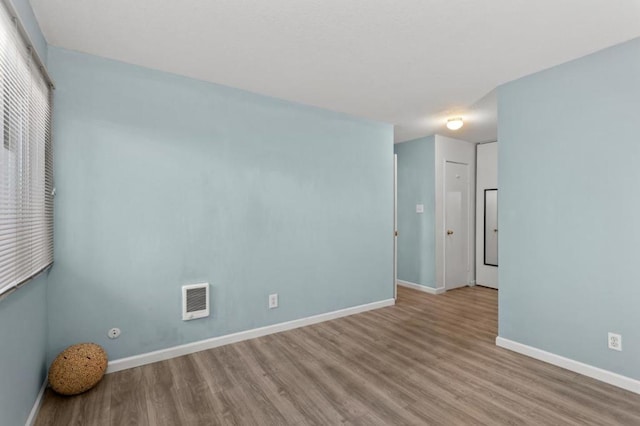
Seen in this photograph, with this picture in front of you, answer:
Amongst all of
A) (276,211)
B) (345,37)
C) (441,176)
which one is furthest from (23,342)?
(441,176)

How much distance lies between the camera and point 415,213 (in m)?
5.46

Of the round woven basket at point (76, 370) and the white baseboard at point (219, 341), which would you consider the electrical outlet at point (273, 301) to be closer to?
the white baseboard at point (219, 341)

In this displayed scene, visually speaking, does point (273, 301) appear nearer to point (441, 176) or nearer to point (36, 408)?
point (36, 408)

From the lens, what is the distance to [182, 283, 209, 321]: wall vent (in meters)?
2.95

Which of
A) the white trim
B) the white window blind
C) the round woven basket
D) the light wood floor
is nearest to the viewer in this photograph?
the white window blind

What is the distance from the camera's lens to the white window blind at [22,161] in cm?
152

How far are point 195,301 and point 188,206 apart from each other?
0.89m

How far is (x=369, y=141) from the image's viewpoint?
4.32 m

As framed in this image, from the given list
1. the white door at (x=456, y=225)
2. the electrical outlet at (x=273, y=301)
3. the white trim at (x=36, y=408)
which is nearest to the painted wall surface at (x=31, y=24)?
the white trim at (x=36, y=408)

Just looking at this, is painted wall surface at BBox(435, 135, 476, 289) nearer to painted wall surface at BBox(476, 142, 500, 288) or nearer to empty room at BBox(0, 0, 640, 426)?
painted wall surface at BBox(476, 142, 500, 288)

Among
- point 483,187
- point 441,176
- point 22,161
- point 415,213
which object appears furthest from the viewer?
point 483,187

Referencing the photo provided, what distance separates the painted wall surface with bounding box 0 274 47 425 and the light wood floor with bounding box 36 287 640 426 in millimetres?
255

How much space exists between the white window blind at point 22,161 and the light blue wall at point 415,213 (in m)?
4.74

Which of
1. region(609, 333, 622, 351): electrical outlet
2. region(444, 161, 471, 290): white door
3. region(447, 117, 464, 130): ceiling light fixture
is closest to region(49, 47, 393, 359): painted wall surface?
region(447, 117, 464, 130): ceiling light fixture
